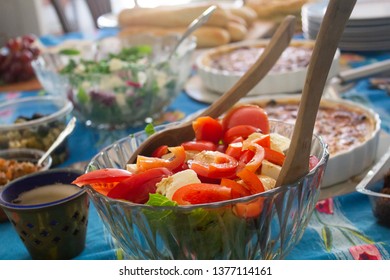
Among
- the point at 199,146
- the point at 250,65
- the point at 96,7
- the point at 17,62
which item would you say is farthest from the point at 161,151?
the point at 96,7

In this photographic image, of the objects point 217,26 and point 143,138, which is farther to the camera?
point 217,26

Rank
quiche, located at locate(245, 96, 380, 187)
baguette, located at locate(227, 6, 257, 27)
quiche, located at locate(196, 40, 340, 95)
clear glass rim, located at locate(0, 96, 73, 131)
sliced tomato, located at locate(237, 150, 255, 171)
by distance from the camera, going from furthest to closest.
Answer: baguette, located at locate(227, 6, 257, 27)
quiche, located at locate(196, 40, 340, 95)
clear glass rim, located at locate(0, 96, 73, 131)
quiche, located at locate(245, 96, 380, 187)
sliced tomato, located at locate(237, 150, 255, 171)

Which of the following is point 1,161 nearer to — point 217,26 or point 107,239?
point 107,239

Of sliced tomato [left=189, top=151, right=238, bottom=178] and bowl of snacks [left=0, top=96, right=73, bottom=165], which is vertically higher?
sliced tomato [left=189, top=151, right=238, bottom=178]

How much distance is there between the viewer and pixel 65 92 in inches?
52.8

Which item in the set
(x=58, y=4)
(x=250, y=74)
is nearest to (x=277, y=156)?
(x=250, y=74)

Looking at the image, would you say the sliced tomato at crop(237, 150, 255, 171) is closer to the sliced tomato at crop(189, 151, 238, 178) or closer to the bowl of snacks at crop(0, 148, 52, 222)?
the sliced tomato at crop(189, 151, 238, 178)

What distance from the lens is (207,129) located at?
805 mm

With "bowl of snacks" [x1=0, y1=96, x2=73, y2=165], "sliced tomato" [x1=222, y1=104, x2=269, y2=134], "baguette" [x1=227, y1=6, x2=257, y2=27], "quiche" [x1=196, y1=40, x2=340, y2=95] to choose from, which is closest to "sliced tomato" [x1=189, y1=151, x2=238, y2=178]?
"sliced tomato" [x1=222, y1=104, x2=269, y2=134]

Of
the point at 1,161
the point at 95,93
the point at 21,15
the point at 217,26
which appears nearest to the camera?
the point at 1,161

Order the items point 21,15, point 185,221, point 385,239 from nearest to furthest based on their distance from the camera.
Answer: point 185,221
point 385,239
point 21,15

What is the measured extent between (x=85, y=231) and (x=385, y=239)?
429 mm

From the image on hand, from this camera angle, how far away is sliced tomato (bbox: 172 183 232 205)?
62cm

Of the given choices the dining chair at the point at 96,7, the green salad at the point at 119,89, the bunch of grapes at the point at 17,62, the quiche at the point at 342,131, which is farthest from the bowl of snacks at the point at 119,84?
the dining chair at the point at 96,7
